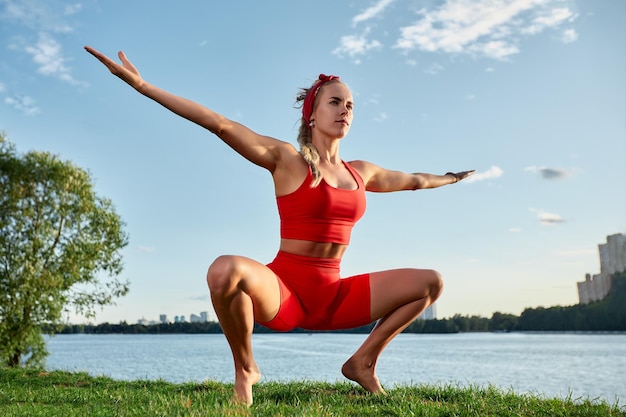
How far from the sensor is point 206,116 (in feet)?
13.9

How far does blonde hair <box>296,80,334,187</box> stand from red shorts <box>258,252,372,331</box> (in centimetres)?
58

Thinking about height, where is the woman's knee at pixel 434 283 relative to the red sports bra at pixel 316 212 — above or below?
below

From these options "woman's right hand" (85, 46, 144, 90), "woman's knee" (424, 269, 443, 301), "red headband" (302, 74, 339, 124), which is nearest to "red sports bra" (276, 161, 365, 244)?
"red headband" (302, 74, 339, 124)

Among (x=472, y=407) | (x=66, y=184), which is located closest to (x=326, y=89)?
(x=472, y=407)

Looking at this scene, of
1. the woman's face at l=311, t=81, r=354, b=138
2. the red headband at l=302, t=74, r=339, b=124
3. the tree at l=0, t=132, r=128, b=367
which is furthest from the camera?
the tree at l=0, t=132, r=128, b=367

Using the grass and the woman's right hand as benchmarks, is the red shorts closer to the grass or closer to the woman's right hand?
the grass

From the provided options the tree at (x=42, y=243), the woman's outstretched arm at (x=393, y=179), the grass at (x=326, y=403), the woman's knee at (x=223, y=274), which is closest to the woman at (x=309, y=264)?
the woman's knee at (x=223, y=274)

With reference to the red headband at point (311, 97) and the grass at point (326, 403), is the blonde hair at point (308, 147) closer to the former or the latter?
the red headband at point (311, 97)

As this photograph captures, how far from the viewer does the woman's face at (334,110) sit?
468cm

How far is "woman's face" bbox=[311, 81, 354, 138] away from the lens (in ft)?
15.4

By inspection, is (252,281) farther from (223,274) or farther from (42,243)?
(42,243)

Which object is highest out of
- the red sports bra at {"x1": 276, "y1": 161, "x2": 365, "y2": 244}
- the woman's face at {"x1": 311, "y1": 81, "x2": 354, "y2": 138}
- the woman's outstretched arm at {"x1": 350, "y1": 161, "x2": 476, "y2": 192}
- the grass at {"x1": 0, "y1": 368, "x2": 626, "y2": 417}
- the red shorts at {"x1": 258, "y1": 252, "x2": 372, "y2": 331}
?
the woman's face at {"x1": 311, "y1": 81, "x2": 354, "y2": 138}

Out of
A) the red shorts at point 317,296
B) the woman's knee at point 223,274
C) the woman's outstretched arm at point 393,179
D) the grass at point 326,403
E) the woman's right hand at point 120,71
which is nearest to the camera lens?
the woman's knee at point 223,274

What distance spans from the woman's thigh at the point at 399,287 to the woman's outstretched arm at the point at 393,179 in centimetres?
82
